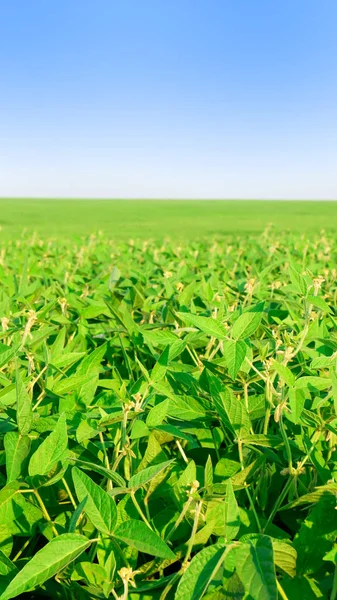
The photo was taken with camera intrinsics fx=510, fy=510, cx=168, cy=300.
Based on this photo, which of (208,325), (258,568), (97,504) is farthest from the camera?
(208,325)

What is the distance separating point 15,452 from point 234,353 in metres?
0.52

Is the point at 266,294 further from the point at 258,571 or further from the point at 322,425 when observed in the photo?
the point at 258,571

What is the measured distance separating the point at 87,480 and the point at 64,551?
0.12 m

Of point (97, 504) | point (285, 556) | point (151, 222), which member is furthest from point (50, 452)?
point (151, 222)

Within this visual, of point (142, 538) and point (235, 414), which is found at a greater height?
point (235, 414)

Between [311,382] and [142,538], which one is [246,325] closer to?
[311,382]

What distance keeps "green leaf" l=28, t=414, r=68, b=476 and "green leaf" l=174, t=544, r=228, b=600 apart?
0.35 metres

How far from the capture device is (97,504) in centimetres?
92

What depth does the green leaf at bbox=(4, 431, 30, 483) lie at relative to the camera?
1.06 m

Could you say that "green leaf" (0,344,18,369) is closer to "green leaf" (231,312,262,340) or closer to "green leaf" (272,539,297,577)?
"green leaf" (231,312,262,340)

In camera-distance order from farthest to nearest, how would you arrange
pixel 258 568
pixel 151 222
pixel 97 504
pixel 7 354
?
pixel 151 222
pixel 7 354
pixel 97 504
pixel 258 568

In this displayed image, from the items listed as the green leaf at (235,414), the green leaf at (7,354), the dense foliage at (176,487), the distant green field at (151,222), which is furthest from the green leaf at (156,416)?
the distant green field at (151,222)

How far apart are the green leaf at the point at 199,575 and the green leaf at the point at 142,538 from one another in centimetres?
4

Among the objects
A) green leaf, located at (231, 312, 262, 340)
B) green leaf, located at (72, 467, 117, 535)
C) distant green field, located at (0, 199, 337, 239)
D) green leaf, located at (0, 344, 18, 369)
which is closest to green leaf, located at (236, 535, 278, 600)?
green leaf, located at (72, 467, 117, 535)
